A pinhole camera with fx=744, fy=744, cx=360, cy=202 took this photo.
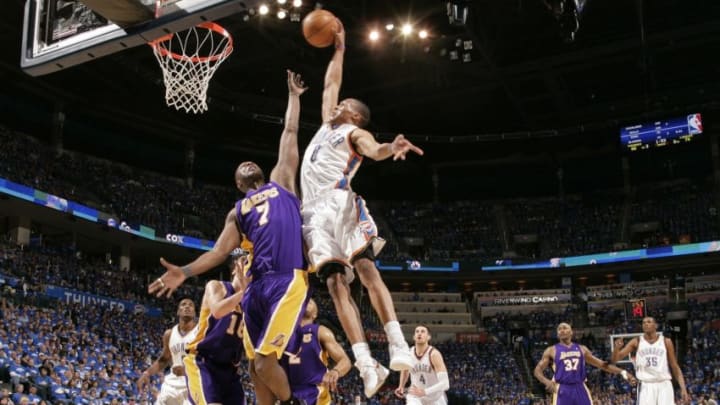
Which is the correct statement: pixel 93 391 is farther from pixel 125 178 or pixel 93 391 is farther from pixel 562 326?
pixel 125 178

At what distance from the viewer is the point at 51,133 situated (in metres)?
31.1

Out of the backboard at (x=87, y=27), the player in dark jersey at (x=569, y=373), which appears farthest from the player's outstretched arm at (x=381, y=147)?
the player in dark jersey at (x=569, y=373)

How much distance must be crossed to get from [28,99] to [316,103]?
1230 centimetres

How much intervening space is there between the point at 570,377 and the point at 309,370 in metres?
5.66

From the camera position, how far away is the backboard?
715cm

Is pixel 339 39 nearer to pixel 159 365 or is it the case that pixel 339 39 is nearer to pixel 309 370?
pixel 309 370

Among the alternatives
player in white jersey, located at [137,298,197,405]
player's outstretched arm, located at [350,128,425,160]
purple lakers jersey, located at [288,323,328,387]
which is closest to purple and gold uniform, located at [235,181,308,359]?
player's outstretched arm, located at [350,128,425,160]

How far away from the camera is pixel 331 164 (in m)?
5.61

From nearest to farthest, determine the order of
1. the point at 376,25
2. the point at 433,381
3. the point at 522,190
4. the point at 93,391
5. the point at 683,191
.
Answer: the point at 433,381 → the point at 93,391 → the point at 376,25 → the point at 683,191 → the point at 522,190

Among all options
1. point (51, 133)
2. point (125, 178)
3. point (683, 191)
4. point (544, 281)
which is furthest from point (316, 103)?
point (683, 191)

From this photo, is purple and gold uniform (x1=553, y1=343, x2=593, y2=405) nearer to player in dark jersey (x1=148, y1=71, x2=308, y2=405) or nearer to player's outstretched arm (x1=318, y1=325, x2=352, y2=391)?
player's outstretched arm (x1=318, y1=325, x2=352, y2=391)

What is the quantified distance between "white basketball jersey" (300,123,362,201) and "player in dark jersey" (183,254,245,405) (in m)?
0.97

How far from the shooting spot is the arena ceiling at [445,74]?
2584cm

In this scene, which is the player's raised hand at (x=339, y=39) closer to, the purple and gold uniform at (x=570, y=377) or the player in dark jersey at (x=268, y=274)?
the player in dark jersey at (x=268, y=274)
